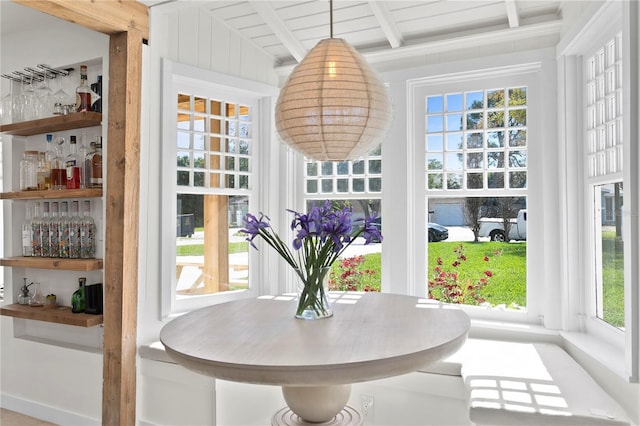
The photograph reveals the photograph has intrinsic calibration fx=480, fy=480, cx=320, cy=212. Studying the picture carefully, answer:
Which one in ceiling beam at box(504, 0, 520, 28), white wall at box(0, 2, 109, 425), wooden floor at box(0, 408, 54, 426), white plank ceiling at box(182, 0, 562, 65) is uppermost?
white plank ceiling at box(182, 0, 562, 65)

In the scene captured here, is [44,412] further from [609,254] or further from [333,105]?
[609,254]

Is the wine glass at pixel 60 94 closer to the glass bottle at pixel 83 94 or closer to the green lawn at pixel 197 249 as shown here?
the glass bottle at pixel 83 94

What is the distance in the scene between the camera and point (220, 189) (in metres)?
3.26

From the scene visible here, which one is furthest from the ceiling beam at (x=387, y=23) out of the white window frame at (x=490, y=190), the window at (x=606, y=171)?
the window at (x=606, y=171)

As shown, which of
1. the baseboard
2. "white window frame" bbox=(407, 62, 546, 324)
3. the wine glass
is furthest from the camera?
the wine glass

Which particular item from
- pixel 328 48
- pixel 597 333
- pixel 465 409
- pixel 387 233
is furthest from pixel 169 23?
pixel 597 333

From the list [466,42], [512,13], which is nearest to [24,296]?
[466,42]

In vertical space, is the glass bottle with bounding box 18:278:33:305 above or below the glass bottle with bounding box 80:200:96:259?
below

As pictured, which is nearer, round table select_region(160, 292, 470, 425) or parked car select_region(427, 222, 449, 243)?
round table select_region(160, 292, 470, 425)

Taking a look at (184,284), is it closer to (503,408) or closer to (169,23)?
(169,23)

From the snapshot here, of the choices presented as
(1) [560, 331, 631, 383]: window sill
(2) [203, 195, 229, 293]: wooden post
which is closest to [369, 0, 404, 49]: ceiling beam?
(2) [203, 195, 229, 293]: wooden post

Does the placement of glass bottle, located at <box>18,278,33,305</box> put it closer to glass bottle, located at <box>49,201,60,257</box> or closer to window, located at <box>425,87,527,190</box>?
glass bottle, located at <box>49,201,60,257</box>

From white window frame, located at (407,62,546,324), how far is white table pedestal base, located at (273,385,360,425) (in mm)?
1470

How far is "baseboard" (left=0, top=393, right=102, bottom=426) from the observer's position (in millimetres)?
2916
